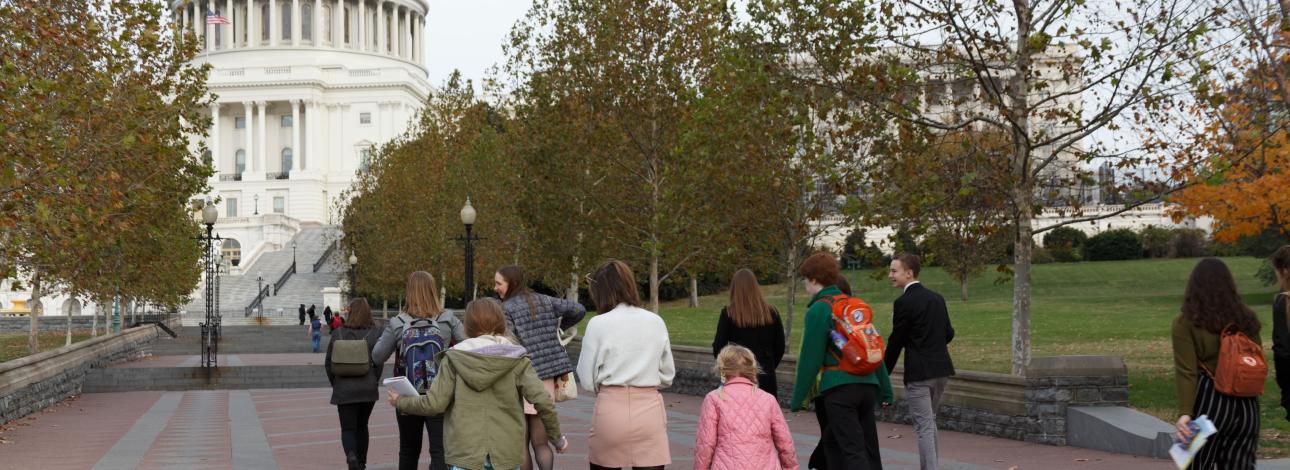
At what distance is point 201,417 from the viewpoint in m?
21.4

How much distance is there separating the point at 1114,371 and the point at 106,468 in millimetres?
9826

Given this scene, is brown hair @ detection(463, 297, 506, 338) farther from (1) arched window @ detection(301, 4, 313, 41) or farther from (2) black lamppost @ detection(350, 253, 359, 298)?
(1) arched window @ detection(301, 4, 313, 41)

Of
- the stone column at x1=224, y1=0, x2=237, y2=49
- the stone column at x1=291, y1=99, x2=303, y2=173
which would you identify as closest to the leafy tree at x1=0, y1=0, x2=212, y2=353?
the stone column at x1=291, y1=99, x2=303, y2=173

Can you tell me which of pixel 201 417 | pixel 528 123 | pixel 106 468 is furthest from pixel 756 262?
pixel 106 468

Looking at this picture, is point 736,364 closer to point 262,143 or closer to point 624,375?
point 624,375

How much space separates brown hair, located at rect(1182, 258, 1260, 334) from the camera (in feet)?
25.7

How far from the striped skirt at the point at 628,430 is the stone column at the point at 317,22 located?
418 feet

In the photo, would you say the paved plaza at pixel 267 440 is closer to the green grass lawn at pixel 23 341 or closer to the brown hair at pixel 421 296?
the brown hair at pixel 421 296

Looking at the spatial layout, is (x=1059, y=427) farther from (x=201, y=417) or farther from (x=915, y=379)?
(x=201, y=417)

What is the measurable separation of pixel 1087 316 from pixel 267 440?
90.9 feet

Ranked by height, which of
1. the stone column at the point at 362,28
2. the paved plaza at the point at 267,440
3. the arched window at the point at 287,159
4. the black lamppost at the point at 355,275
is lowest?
the paved plaza at the point at 267,440

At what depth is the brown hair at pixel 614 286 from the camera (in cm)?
907

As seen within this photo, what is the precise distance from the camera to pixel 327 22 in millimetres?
133250

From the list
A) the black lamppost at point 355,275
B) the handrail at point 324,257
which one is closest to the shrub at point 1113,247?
the black lamppost at point 355,275
